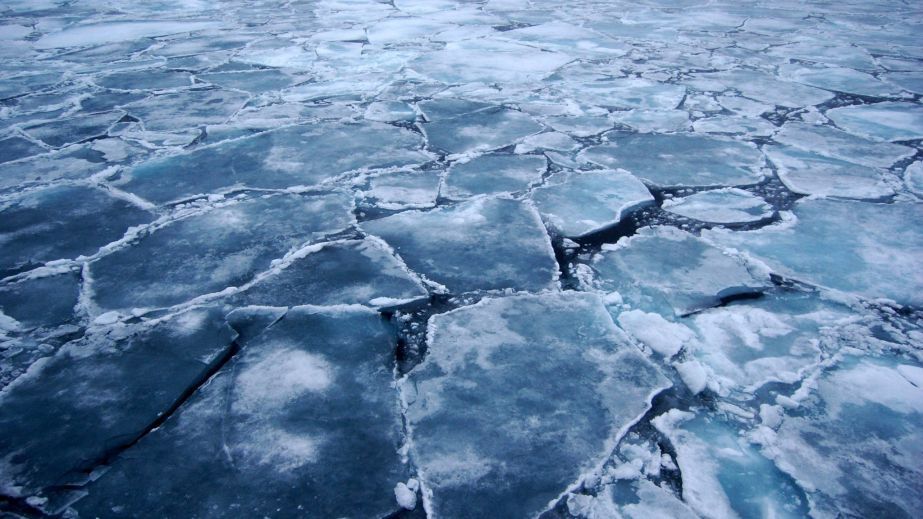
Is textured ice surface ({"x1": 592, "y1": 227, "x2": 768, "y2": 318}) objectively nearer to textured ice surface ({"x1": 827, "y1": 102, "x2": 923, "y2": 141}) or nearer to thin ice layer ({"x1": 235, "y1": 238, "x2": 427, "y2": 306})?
thin ice layer ({"x1": 235, "y1": 238, "x2": 427, "y2": 306})

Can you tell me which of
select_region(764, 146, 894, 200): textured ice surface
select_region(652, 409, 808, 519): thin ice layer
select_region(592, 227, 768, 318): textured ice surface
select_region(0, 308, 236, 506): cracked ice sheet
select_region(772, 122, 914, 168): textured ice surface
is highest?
select_region(772, 122, 914, 168): textured ice surface

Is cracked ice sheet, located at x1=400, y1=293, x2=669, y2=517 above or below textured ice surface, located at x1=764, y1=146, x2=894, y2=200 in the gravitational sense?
below

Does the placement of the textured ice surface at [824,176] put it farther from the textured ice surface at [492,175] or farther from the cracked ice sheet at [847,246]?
the textured ice surface at [492,175]

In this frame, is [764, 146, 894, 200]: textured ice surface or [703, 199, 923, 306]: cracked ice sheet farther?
[764, 146, 894, 200]: textured ice surface

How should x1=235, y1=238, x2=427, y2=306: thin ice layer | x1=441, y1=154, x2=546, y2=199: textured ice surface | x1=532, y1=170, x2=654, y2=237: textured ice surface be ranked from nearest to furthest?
x1=235, y1=238, x2=427, y2=306: thin ice layer < x1=532, y1=170, x2=654, y2=237: textured ice surface < x1=441, y1=154, x2=546, y2=199: textured ice surface

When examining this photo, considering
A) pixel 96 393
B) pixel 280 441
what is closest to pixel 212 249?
pixel 96 393

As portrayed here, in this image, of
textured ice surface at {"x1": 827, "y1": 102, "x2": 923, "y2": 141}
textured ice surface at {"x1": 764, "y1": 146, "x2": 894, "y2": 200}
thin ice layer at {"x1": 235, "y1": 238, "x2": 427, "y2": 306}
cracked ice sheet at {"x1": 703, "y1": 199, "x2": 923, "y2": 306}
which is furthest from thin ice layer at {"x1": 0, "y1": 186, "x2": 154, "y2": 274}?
textured ice surface at {"x1": 827, "y1": 102, "x2": 923, "y2": 141}

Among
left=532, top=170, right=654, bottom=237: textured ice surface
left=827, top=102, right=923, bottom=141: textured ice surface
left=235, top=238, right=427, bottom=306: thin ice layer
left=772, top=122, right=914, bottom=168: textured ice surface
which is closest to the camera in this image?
left=235, top=238, right=427, bottom=306: thin ice layer

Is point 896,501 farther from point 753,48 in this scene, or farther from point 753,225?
point 753,48

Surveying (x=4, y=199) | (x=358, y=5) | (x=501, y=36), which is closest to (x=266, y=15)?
(x=358, y=5)
